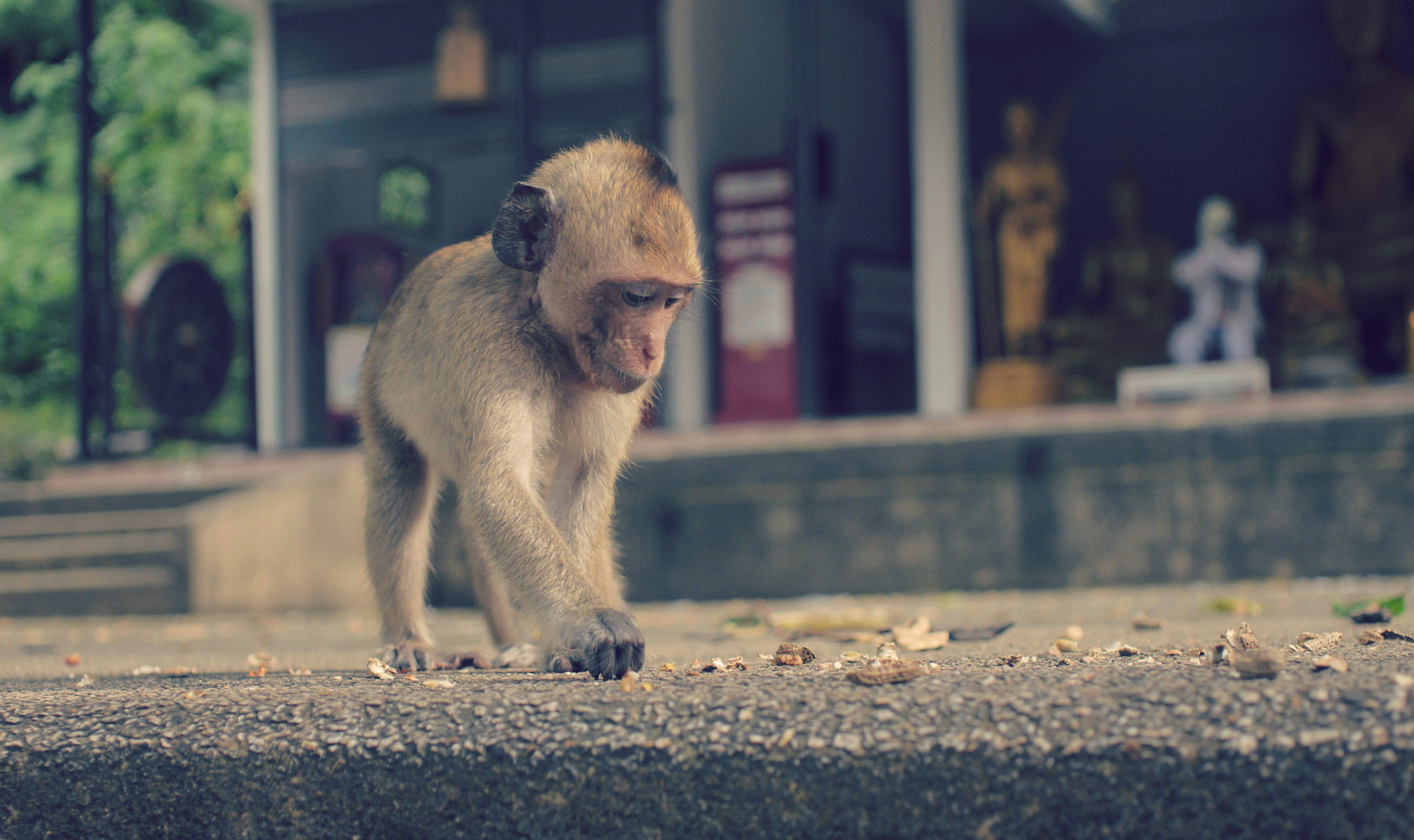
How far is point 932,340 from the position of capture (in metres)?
10.6

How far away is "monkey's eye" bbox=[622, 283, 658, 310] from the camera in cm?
264

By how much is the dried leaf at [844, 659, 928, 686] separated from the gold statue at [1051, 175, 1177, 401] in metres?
9.28

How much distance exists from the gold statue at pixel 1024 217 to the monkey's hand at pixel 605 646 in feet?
30.1

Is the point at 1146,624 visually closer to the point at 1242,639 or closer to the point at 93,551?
the point at 1242,639

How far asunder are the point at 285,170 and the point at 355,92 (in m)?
1.10

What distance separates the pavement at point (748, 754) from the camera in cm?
184

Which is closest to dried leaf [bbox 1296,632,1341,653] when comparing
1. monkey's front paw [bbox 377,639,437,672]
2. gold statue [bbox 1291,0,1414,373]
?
monkey's front paw [bbox 377,639,437,672]

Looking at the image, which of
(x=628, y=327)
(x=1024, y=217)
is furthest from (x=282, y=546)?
(x=1024, y=217)

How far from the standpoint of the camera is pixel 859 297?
13125mm

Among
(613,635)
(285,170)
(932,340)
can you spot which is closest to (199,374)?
(285,170)

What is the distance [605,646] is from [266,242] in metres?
11.4

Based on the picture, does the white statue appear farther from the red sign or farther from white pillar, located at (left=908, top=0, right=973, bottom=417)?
the red sign

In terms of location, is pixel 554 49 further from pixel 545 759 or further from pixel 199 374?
pixel 545 759

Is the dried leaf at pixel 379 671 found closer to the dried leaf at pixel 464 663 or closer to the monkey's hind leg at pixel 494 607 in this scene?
the dried leaf at pixel 464 663
